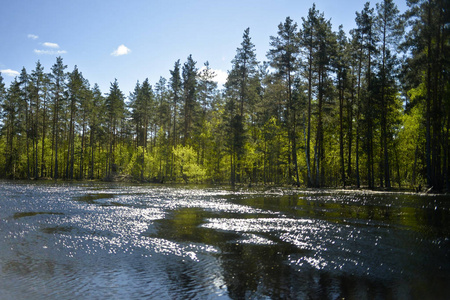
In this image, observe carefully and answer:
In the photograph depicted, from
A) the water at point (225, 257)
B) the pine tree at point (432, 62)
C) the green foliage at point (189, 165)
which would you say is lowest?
the water at point (225, 257)

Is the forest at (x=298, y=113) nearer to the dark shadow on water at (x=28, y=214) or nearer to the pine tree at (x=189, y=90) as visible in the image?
the pine tree at (x=189, y=90)

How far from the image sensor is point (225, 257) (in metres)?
8.33

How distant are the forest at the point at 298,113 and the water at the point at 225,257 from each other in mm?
21791

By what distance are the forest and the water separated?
71.5 feet

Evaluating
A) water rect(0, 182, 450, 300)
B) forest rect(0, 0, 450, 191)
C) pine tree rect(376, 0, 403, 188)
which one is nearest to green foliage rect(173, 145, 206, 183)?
forest rect(0, 0, 450, 191)

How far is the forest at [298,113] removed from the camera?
3019 cm

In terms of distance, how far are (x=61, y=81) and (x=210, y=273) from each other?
65953mm

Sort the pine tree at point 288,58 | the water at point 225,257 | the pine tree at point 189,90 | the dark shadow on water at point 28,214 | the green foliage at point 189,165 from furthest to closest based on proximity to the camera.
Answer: the pine tree at point 189,90, the green foliage at point 189,165, the pine tree at point 288,58, the dark shadow on water at point 28,214, the water at point 225,257

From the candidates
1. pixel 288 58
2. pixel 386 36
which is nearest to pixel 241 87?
pixel 288 58

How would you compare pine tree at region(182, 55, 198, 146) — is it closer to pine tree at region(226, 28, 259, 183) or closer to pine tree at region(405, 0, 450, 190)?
pine tree at region(226, 28, 259, 183)

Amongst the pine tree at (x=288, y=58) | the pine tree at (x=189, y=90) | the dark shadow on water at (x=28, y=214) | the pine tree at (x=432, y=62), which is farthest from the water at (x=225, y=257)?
the pine tree at (x=189, y=90)

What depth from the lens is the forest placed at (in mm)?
30188

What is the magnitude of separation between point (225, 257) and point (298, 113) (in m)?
40.9

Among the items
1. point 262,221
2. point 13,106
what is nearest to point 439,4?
point 262,221
